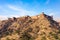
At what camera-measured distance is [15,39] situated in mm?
142000

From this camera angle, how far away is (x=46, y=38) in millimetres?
141125

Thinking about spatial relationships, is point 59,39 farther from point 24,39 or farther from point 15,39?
point 15,39

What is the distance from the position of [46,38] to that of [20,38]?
23.0 meters

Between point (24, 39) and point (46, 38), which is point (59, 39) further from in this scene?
point (24, 39)

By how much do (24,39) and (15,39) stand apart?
10126 millimetres

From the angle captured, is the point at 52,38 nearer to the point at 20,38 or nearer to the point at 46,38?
the point at 46,38

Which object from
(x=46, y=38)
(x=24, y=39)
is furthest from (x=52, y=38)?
(x=24, y=39)

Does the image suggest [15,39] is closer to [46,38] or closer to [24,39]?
[24,39]

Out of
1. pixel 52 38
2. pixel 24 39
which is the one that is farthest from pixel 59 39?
pixel 24 39

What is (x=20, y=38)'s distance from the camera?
14000 cm

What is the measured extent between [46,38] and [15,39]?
2754cm

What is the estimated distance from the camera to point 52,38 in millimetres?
138750

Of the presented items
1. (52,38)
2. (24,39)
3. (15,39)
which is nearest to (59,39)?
(52,38)

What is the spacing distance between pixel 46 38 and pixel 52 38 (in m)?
5.52
